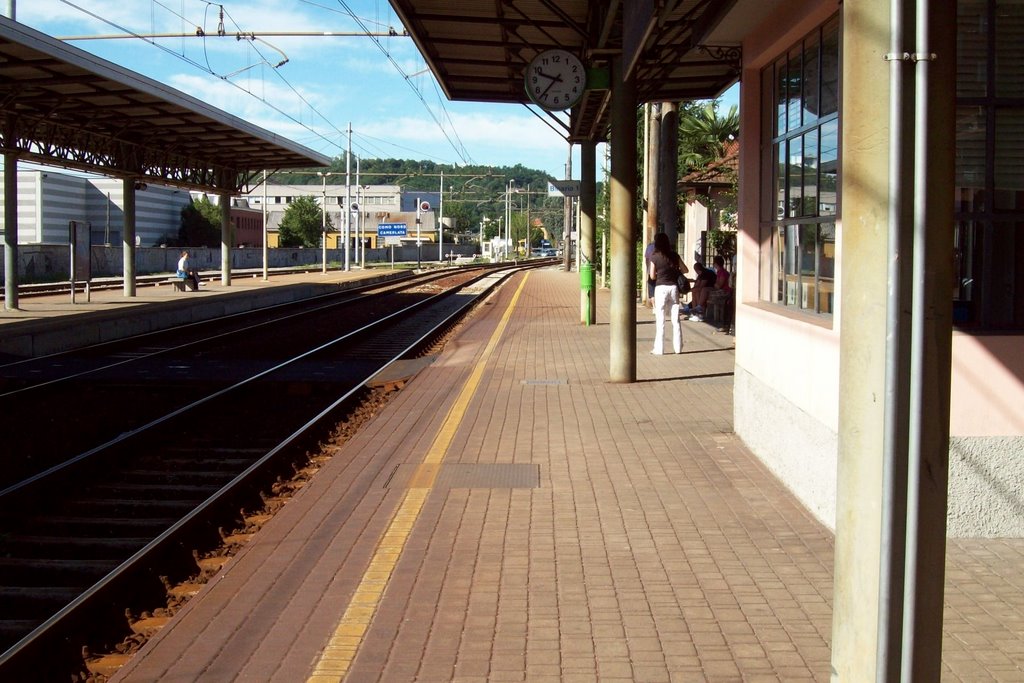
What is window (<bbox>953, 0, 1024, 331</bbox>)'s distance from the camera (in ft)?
20.3

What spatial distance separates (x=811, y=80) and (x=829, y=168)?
862 millimetres

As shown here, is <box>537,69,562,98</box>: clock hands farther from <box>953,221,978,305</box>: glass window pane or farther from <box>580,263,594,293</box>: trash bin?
<box>953,221,978,305</box>: glass window pane

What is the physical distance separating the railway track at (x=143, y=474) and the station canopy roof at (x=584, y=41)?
4864mm

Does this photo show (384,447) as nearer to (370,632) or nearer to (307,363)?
(370,632)

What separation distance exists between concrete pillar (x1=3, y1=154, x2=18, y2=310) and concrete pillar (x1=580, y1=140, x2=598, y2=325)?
12.4 metres

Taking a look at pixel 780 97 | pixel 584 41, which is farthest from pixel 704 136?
pixel 780 97

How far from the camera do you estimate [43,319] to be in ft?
71.5

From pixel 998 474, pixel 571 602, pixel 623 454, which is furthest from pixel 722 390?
pixel 571 602

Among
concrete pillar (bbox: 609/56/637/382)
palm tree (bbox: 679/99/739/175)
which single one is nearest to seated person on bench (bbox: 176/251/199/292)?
palm tree (bbox: 679/99/739/175)

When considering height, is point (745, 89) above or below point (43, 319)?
above

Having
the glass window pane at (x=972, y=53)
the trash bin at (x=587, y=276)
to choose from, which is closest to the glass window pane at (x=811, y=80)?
the glass window pane at (x=972, y=53)

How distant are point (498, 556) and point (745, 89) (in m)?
4.94

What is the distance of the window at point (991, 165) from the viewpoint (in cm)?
620

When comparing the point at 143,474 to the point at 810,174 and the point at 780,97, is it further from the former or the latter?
the point at 780,97
